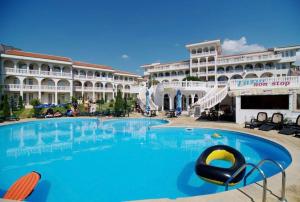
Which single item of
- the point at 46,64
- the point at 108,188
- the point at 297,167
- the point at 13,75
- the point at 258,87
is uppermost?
the point at 46,64

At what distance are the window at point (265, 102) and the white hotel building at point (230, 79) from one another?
0.26 ft

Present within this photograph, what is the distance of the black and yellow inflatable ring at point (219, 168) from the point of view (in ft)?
15.2

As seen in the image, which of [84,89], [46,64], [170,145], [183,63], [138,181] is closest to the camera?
[138,181]

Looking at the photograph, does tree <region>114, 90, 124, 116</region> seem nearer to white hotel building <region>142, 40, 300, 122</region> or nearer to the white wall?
white hotel building <region>142, 40, 300, 122</region>

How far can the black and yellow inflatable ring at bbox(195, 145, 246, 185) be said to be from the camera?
4.64 meters

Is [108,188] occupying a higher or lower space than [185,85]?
lower

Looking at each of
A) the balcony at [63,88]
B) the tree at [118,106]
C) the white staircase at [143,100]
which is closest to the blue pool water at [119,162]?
the tree at [118,106]

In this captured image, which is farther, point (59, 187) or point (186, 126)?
point (186, 126)

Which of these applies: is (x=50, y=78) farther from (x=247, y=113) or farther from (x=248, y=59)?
(x=248, y=59)

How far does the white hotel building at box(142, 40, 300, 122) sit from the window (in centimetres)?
8

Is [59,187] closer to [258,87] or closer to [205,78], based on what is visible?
Answer: [258,87]

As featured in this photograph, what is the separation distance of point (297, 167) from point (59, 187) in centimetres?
837

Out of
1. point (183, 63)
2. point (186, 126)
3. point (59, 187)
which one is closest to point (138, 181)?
point (59, 187)

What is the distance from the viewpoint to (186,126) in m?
16.3
